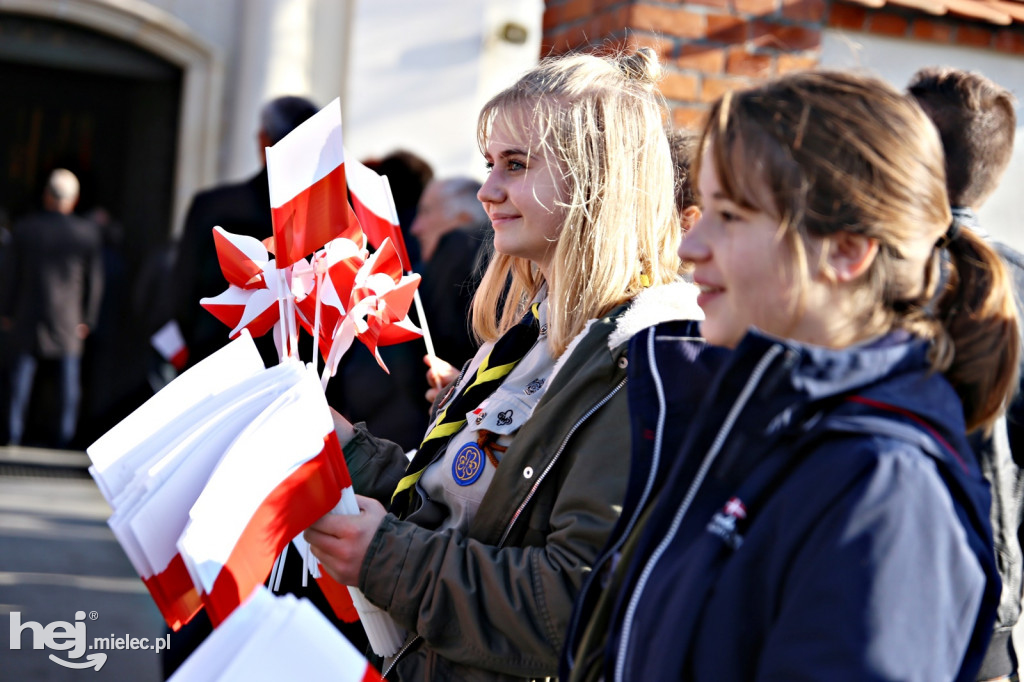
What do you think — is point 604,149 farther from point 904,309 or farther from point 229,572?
point 229,572

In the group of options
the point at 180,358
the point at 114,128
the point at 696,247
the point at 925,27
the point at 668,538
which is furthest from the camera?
the point at 114,128

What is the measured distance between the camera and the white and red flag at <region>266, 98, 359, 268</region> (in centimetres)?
210

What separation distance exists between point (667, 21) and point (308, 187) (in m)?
1.80

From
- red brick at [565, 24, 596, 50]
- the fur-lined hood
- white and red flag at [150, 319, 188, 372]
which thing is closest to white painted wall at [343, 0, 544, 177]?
white and red flag at [150, 319, 188, 372]

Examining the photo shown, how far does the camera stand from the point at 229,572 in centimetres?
165

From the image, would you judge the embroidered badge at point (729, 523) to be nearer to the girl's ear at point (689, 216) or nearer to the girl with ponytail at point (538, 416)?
the girl with ponytail at point (538, 416)

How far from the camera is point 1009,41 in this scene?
153 inches

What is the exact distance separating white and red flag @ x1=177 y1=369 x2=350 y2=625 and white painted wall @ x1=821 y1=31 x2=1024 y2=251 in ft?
8.34

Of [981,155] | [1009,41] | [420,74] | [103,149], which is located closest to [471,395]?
[981,155]

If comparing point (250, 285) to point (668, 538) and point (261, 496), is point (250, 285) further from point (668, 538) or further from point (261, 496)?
point (668, 538)

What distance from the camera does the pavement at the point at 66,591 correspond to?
430 centimetres

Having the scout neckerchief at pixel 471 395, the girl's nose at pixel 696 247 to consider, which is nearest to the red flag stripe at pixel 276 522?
the scout neckerchief at pixel 471 395

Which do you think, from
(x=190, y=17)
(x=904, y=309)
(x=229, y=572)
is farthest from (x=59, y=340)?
(x=904, y=309)

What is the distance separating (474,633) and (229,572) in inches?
15.9
